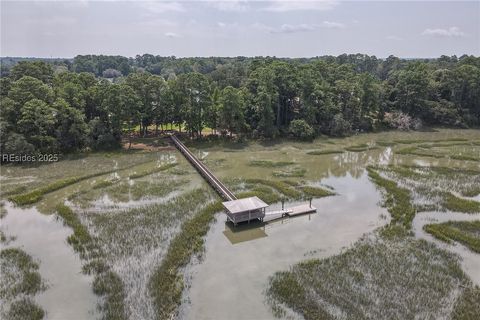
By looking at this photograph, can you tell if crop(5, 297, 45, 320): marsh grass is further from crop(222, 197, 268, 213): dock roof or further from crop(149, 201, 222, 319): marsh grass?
crop(222, 197, 268, 213): dock roof

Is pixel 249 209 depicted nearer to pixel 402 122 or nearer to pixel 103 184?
pixel 103 184

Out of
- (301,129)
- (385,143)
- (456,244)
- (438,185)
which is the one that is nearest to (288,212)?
(456,244)

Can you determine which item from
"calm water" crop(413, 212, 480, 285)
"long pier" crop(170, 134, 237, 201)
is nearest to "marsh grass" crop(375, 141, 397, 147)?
"calm water" crop(413, 212, 480, 285)

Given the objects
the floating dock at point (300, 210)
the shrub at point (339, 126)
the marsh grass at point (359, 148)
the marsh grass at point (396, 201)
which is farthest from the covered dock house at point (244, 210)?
the shrub at point (339, 126)

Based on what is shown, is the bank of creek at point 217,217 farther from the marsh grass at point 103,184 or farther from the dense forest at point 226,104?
the dense forest at point 226,104

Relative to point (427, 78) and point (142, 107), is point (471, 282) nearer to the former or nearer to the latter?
point (142, 107)

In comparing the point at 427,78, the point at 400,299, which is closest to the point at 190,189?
the point at 400,299
